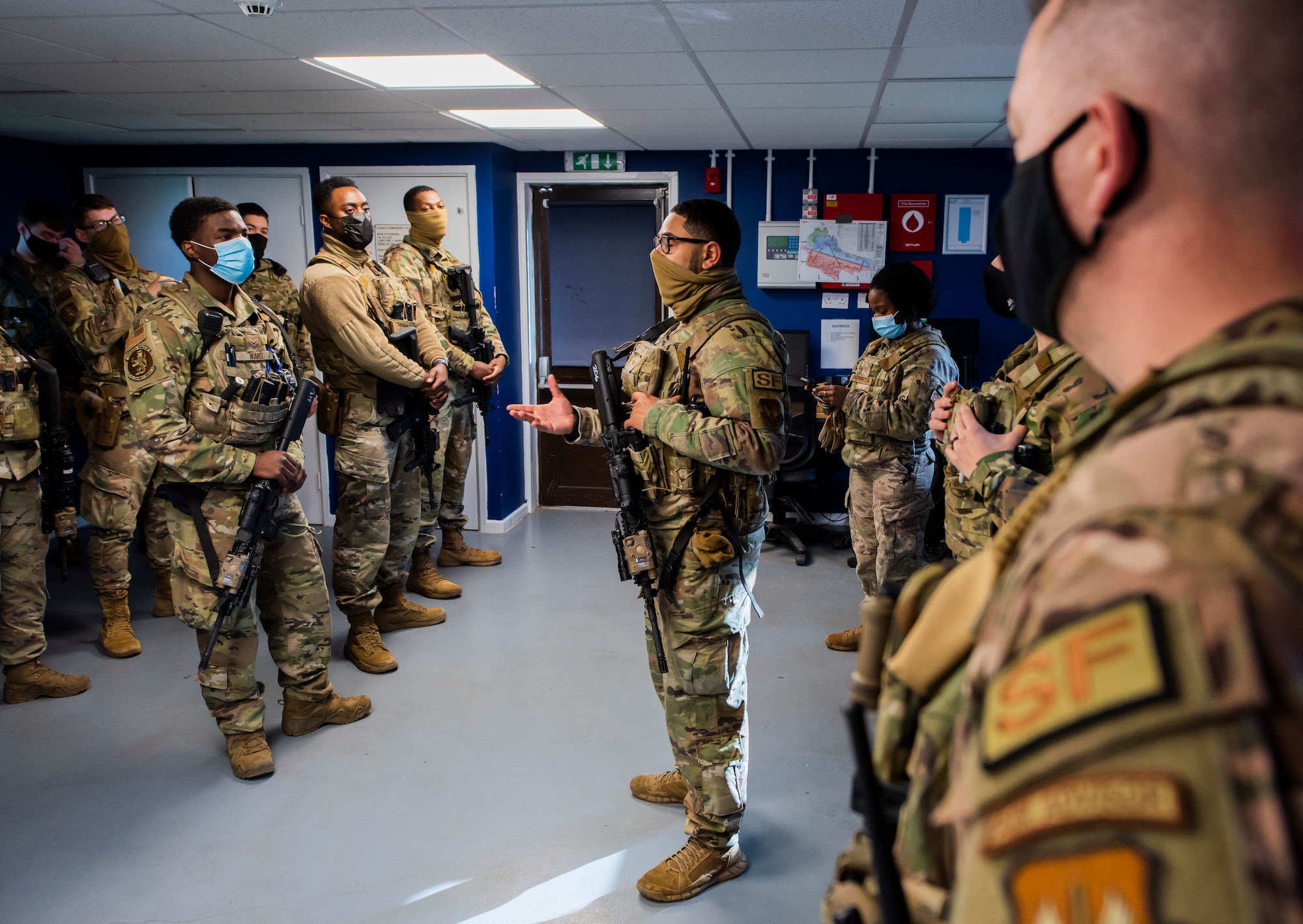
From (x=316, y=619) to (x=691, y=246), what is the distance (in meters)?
1.81

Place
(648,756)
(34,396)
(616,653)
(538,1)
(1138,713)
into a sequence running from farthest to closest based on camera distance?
(616,653) < (34,396) < (648,756) < (538,1) < (1138,713)

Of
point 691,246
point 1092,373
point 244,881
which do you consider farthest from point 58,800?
point 1092,373

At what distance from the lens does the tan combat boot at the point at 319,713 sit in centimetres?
Answer: 292

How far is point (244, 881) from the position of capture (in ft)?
7.15

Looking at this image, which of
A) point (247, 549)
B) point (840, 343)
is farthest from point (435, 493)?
point (840, 343)

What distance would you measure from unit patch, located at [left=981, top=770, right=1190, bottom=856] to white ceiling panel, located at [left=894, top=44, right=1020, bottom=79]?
3.06 metres

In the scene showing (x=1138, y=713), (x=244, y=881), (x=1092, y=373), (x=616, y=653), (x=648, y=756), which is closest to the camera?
(x=1138, y=713)

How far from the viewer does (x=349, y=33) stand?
9.37ft

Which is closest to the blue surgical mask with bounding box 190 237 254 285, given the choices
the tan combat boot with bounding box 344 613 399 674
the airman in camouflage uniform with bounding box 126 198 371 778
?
the airman in camouflage uniform with bounding box 126 198 371 778

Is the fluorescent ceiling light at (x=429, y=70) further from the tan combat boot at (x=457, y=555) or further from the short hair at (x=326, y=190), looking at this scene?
the tan combat boot at (x=457, y=555)

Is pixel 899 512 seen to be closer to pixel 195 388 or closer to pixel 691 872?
pixel 691 872

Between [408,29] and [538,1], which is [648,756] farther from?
[408,29]

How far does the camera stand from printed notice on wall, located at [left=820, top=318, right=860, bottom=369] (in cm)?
557

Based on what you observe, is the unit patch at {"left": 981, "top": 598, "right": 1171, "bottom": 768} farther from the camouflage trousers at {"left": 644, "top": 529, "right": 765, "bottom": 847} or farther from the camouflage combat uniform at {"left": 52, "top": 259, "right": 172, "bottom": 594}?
the camouflage combat uniform at {"left": 52, "top": 259, "right": 172, "bottom": 594}
